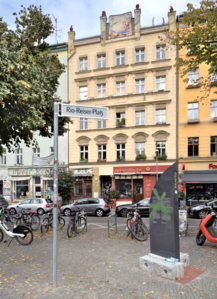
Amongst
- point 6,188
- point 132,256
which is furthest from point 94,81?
point 132,256

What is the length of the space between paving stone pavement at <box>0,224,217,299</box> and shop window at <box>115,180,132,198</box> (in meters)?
16.0

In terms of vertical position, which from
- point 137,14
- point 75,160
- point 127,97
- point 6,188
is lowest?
point 6,188

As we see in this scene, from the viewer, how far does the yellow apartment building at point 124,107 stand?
24594mm

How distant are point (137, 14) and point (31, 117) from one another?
2035cm

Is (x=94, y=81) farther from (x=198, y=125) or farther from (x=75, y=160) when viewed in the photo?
(x=198, y=125)

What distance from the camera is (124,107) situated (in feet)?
84.9

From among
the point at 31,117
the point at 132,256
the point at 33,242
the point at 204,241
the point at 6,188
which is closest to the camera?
the point at 132,256

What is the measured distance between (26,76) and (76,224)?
6664 millimetres

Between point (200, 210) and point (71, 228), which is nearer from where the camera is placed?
point (71, 228)

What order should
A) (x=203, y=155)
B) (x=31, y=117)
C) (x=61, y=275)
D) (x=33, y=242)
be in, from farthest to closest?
1. (x=203, y=155)
2. (x=31, y=117)
3. (x=33, y=242)
4. (x=61, y=275)

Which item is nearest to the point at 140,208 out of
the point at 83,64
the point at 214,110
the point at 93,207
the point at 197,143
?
the point at 93,207

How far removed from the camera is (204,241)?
27.8 feet

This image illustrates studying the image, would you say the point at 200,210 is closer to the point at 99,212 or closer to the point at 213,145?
the point at 99,212

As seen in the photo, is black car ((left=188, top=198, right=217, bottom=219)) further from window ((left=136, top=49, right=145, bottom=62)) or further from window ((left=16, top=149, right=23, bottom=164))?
window ((left=16, top=149, right=23, bottom=164))
